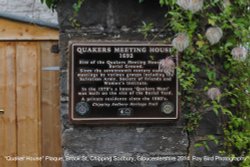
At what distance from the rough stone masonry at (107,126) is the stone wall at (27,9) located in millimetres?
1984

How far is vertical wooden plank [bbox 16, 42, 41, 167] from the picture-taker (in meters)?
5.77

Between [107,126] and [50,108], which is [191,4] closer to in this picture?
[107,126]

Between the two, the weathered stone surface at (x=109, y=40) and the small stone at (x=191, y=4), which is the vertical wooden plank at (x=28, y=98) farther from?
the small stone at (x=191, y=4)

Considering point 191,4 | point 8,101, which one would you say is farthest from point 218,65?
point 8,101

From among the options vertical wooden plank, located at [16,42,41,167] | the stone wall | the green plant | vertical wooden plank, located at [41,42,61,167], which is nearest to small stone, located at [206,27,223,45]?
the green plant

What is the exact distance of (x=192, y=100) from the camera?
4113 millimetres

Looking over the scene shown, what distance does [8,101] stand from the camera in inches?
228

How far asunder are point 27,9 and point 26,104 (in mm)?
1061

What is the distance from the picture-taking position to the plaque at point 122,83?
13.1ft

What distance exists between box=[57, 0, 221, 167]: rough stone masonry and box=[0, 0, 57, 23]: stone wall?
1.98 meters

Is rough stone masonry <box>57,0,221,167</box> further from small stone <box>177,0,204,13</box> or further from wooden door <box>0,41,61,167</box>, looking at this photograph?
wooden door <box>0,41,61,167</box>

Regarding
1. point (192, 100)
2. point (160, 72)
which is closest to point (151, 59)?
point (160, 72)

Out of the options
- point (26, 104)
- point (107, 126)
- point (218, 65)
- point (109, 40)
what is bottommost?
point (107, 126)

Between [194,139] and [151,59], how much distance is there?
69cm
